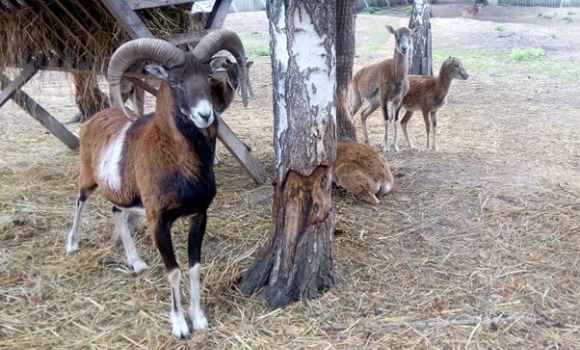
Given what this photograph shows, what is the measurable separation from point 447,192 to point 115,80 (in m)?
3.70

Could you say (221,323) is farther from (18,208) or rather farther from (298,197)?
(18,208)

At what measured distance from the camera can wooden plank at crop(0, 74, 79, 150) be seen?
7.99 metres

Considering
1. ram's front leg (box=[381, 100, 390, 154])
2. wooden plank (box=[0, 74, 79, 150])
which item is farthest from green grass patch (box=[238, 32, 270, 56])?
wooden plank (box=[0, 74, 79, 150])

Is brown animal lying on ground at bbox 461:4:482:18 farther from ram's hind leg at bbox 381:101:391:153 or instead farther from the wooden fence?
ram's hind leg at bbox 381:101:391:153

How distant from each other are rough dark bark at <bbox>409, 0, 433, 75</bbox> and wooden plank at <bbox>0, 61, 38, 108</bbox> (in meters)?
8.08

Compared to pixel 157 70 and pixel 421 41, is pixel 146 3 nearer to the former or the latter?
pixel 157 70

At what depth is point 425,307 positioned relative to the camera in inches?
175

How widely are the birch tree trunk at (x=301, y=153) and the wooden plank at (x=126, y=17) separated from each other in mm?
1829

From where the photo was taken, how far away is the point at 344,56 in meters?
7.35

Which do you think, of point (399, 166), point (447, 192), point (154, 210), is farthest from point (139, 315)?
point (399, 166)

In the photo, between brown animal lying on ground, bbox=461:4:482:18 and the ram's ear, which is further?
brown animal lying on ground, bbox=461:4:482:18

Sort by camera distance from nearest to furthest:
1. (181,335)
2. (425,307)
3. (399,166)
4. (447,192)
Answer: (181,335) < (425,307) < (447,192) < (399,166)

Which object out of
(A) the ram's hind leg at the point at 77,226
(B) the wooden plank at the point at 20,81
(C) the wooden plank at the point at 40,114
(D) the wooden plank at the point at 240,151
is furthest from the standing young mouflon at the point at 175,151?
(C) the wooden plank at the point at 40,114

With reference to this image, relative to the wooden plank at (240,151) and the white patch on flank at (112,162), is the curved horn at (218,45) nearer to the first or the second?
the white patch on flank at (112,162)
